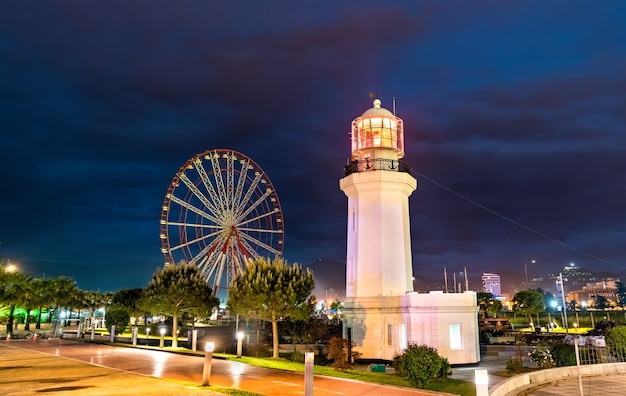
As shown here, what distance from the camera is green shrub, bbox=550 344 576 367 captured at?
19391mm

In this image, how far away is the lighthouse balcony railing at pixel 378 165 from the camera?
2650 centimetres

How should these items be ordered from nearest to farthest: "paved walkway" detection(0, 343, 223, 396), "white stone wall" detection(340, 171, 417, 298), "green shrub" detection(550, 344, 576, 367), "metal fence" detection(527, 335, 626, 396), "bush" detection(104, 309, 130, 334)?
"paved walkway" detection(0, 343, 223, 396) → "metal fence" detection(527, 335, 626, 396) → "green shrub" detection(550, 344, 576, 367) → "white stone wall" detection(340, 171, 417, 298) → "bush" detection(104, 309, 130, 334)

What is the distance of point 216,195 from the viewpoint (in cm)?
4409

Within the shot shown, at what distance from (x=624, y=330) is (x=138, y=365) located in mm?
22553

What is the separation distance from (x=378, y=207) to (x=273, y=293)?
776cm

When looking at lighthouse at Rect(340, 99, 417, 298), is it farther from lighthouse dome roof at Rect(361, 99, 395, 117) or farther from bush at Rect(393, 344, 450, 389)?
bush at Rect(393, 344, 450, 389)

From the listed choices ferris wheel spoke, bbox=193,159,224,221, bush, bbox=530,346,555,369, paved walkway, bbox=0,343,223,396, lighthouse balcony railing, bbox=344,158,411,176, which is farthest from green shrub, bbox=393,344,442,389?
ferris wheel spoke, bbox=193,159,224,221

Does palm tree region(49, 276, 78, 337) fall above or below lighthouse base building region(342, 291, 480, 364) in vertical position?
above

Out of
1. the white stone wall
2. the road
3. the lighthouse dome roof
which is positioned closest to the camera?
the road

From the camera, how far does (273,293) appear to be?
23891mm

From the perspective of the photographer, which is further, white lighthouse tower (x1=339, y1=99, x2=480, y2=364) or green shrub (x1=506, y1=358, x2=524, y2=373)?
white lighthouse tower (x1=339, y1=99, x2=480, y2=364)

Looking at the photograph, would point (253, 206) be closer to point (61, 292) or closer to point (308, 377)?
point (61, 292)

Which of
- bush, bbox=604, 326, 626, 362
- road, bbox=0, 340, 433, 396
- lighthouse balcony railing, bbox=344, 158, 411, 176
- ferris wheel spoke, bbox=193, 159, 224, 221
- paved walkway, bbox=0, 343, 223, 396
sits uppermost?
ferris wheel spoke, bbox=193, 159, 224, 221

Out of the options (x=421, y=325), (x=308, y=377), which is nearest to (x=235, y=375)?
(x=308, y=377)
